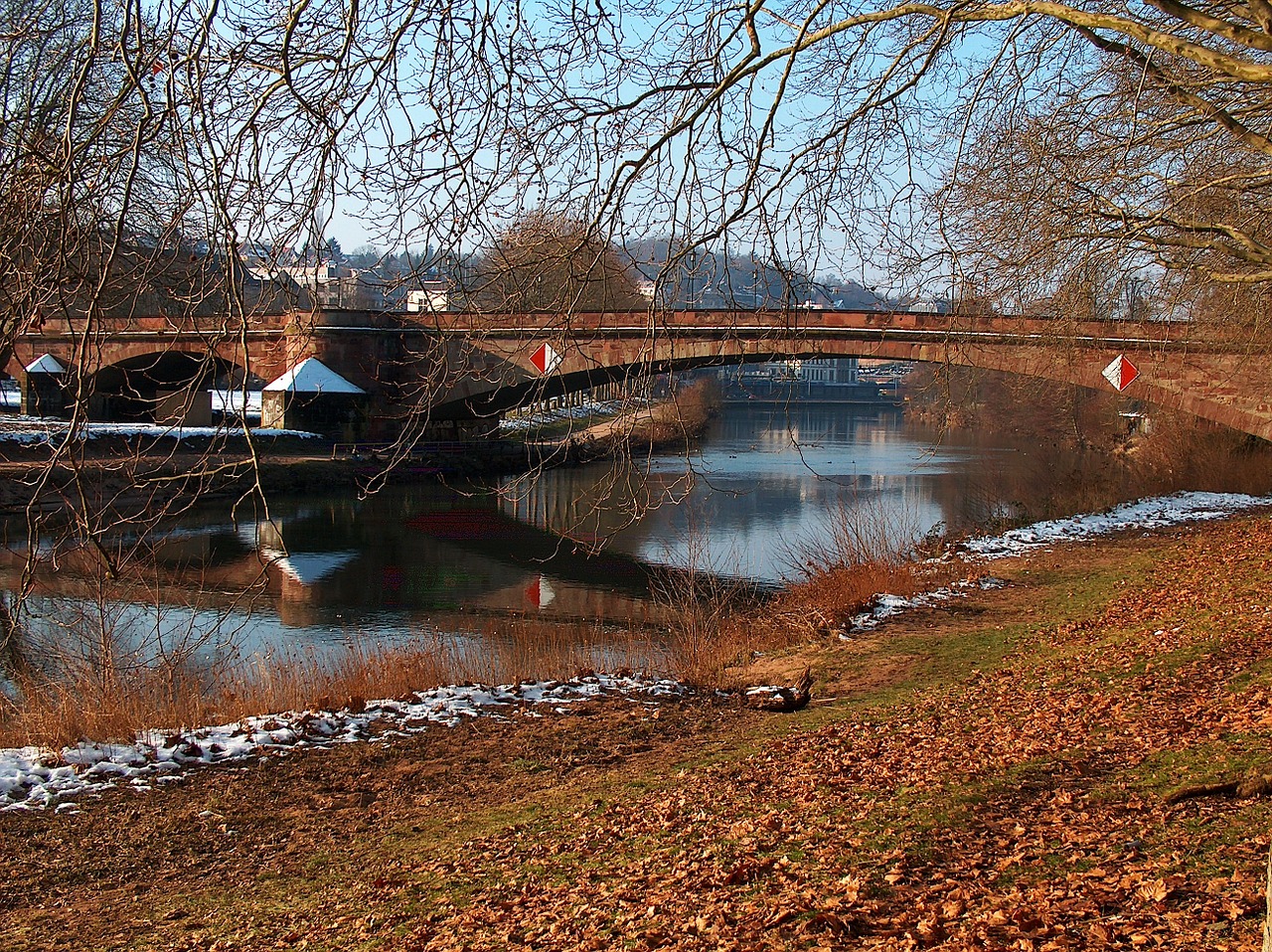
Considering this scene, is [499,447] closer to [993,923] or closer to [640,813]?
[640,813]

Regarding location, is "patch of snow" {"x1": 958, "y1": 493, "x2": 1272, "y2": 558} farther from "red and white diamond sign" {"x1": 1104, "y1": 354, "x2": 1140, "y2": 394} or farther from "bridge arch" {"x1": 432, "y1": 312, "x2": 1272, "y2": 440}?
"red and white diamond sign" {"x1": 1104, "y1": 354, "x2": 1140, "y2": 394}

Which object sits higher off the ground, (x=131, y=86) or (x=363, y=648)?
(x=131, y=86)

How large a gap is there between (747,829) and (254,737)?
4122mm

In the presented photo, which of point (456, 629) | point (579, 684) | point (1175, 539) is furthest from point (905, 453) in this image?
point (579, 684)

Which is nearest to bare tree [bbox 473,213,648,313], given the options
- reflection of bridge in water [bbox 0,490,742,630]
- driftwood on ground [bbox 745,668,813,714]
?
driftwood on ground [bbox 745,668,813,714]

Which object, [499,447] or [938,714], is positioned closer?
[938,714]

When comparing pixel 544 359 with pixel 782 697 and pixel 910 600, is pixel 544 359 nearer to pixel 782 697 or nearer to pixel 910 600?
pixel 782 697

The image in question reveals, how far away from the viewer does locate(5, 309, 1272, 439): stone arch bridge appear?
398 centimetres

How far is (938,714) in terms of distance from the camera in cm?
744

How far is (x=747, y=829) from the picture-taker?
5.10 m

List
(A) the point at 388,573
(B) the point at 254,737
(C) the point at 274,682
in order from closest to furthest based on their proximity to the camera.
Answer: (B) the point at 254,737 < (C) the point at 274,682 < (A) the point at 388,573

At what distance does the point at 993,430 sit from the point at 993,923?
45578 millimetres

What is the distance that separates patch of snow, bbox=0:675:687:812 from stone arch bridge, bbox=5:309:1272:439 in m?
2.28

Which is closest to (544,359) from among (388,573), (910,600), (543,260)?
(543,260)
